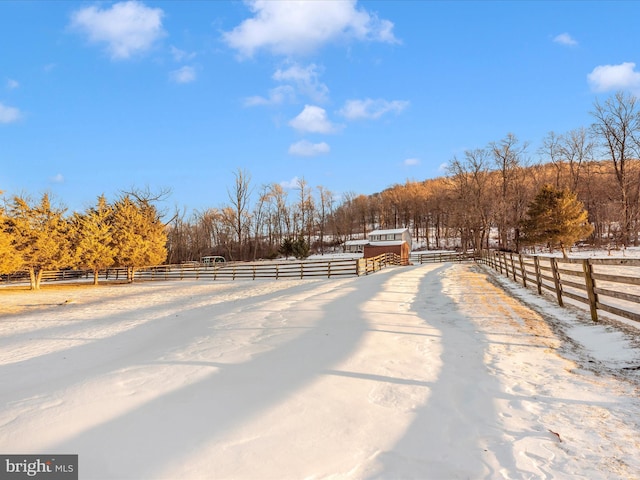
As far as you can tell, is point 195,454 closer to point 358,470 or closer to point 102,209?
point 358,470

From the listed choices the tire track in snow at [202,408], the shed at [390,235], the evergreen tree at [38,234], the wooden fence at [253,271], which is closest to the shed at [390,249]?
the wooden fence at [253,271]

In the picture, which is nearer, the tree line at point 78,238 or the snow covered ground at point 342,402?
the snow covered ground at point 342,402

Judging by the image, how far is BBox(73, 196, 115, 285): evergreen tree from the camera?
26830 millimetres

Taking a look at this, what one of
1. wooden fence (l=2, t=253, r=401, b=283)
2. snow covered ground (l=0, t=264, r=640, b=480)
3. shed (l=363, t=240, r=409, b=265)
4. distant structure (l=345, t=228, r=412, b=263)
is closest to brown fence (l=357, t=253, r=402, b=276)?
wooden fence (l=2, t=253, r=401, b=283)

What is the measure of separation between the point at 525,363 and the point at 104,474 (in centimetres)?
488

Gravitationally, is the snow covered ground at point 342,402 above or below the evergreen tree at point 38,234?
below

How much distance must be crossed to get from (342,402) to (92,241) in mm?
29259

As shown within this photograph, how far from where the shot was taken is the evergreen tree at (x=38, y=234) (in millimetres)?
23469

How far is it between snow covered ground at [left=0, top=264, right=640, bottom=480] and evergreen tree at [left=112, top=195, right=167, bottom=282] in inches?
903

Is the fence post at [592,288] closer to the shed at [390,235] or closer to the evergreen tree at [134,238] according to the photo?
the evergreen tree at [134,238]

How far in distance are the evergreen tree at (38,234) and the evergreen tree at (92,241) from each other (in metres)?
0.81

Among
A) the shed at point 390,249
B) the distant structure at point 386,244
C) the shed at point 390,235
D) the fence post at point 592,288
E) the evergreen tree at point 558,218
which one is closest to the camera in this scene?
the fence post at point 592,288

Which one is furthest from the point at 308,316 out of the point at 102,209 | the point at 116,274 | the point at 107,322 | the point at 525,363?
the point at 116,274

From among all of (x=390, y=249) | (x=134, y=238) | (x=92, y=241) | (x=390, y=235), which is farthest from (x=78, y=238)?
(x=390, y=235)
